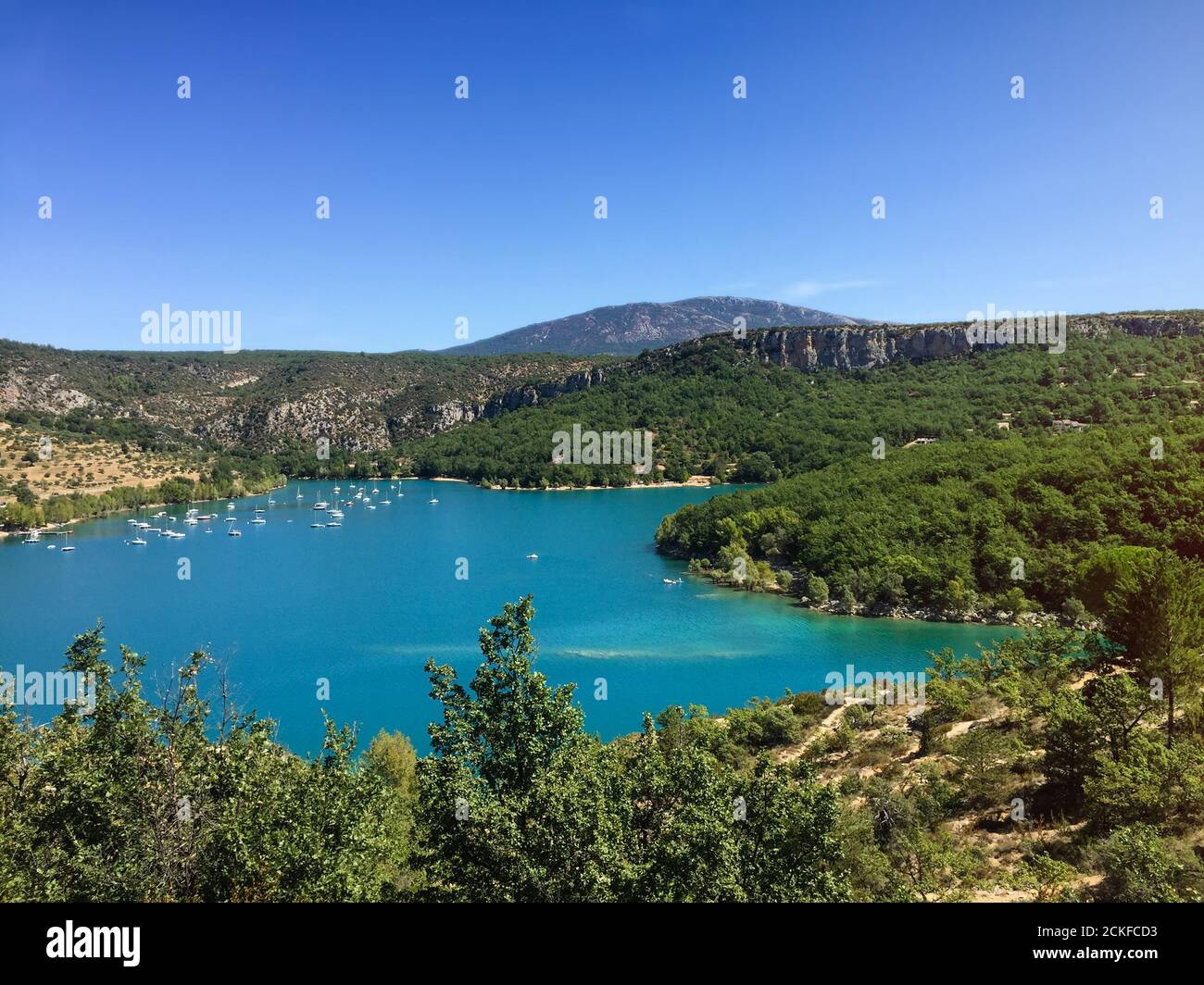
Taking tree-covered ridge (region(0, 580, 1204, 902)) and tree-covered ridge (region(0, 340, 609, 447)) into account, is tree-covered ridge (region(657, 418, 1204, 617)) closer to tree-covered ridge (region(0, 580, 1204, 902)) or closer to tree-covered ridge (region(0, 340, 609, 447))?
tree-covered ridge (region(0, 580, 1204, 902))

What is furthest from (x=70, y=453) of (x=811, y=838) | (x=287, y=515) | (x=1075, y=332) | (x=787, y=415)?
(x=1075, y=332)

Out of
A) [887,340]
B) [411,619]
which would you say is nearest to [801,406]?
[887,340]

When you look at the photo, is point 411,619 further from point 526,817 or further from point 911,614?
point 526,817

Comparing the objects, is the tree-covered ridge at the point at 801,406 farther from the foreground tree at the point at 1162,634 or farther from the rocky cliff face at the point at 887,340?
the foreground tree at the point at 1162,634

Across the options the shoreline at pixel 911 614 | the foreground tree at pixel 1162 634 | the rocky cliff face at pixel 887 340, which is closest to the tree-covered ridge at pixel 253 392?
the rocky cliff face at pixel 887 340

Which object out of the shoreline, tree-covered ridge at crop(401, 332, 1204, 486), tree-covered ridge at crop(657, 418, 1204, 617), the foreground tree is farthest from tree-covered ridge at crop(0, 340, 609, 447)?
the foreground tree

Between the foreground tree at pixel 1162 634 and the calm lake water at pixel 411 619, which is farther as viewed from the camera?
the calm lake water at pixel 411 619
